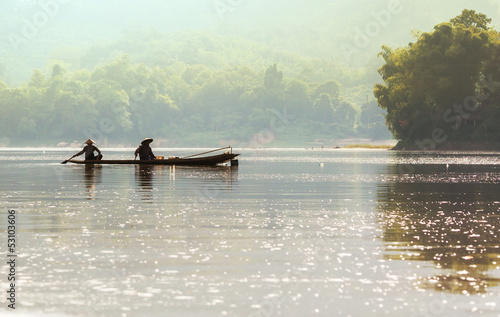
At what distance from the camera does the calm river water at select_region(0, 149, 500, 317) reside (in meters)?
10.4

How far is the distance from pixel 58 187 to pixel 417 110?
9662 cm

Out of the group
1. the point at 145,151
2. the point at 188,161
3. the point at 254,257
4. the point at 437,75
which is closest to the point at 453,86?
the point at 437,75

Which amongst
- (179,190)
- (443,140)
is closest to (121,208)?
(179,190)

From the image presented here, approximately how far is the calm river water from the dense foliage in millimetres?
90381

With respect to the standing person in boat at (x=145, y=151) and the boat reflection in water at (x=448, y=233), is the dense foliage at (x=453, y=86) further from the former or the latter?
the boat reflection in water at (x=448, y=233)

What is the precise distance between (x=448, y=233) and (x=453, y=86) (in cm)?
10104

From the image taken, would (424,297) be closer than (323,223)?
Yes

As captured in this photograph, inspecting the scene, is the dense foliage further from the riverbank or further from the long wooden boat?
the long wooden boat

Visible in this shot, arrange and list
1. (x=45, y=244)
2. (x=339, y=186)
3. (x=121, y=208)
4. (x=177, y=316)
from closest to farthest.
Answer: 1. (x=177, y=316)
2. (x=45, y=244)
3. (x=121, y=208)
4. (x=339, y=186)

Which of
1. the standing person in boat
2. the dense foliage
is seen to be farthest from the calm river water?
the dense foliage

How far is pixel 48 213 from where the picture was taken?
22344 mm

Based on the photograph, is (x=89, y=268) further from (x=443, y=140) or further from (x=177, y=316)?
(x=443, y=140)

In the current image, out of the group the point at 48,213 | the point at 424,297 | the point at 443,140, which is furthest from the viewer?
the point at 443,140

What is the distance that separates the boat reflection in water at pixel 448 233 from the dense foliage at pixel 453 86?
279 ft
